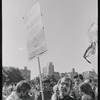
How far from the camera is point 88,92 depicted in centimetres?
272

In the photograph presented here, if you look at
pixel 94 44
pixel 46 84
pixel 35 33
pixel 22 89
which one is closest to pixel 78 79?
pixel 46 84

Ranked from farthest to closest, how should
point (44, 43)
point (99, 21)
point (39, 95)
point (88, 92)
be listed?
point (39, 95)
point (88, 92)
point (44, 43)
point (99, 21)

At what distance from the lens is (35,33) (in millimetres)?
2498

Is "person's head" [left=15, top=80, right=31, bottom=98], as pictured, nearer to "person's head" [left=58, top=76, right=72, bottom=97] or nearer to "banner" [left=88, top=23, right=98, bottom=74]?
"person's head" [left=58, top=76, right=72, bottom=97]

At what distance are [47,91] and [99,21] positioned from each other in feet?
7.76

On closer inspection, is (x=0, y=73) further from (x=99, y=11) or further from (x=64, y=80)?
(x=99, y=11)

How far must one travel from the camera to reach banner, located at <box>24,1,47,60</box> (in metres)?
2.38

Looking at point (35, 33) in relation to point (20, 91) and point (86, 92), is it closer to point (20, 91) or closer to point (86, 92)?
point (20, 91)

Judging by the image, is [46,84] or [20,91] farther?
[46,84]

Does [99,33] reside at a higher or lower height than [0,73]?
higher

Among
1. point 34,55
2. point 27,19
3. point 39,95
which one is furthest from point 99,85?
point 39,95

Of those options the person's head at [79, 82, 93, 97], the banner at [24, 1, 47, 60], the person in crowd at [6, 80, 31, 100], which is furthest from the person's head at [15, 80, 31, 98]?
the person's head at [79, 82, 93, 97]

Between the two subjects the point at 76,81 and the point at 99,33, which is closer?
the point at 99,33

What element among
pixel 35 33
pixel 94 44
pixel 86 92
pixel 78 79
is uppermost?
pixel 35 33
